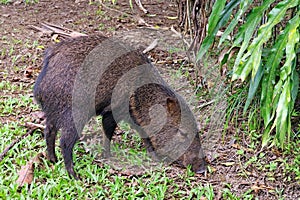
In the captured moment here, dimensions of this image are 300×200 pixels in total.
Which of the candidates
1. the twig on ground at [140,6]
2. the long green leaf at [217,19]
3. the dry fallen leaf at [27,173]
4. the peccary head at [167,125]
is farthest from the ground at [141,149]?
the long green leaf at [217,19]

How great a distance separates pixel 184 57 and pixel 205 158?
213 cm

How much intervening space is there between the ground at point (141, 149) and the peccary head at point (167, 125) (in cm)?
13

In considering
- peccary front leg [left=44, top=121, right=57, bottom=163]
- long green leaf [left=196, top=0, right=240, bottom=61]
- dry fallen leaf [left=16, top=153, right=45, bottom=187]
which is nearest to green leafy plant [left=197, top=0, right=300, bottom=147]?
long green leaf [left=196, top=0, right=240, bottom=61]

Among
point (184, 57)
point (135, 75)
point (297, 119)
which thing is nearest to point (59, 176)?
point (135, 75)

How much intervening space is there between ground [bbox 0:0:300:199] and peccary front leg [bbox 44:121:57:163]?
2.8 inches

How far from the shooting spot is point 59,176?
3.99 meters

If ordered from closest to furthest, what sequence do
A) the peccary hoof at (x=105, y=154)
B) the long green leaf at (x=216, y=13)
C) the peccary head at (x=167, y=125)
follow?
the long green leaf at (x=216, y=13) < the peccary head at (x=167, y=125) < the peccary hoof at (x=105, y=154)

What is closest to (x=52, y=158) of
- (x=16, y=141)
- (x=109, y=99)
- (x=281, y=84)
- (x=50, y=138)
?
(x=50, y=138)

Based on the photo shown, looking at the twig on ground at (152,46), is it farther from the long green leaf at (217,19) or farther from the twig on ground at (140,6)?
the long green leaf at (217,19)

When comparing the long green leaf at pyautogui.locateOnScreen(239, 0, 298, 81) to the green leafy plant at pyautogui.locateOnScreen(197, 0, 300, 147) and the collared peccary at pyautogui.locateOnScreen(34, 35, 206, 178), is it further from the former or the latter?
the collared peccary at pyautogui.locateOnScreen(34, 35, 206, 178)

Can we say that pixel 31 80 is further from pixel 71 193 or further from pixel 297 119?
pixel 297 119

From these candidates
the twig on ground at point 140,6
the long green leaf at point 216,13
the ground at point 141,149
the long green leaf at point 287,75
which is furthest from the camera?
the twig on ground at point 140,6

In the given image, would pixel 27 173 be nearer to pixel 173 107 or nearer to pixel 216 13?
pixel 173 107

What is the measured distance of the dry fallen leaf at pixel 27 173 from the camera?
3862 millimetres
